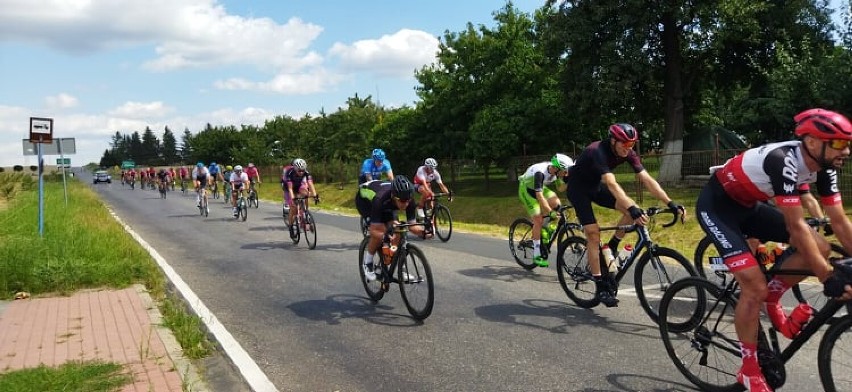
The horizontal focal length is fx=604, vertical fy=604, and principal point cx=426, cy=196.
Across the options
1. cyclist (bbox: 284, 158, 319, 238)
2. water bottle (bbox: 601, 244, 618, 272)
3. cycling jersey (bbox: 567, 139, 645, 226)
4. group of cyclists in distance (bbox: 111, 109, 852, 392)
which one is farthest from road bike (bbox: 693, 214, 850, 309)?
cyclist (bbox: 284, 158, 319, 238)

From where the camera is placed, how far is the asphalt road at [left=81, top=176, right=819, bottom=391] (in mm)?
4660

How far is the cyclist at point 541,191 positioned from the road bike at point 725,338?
11.4 ft

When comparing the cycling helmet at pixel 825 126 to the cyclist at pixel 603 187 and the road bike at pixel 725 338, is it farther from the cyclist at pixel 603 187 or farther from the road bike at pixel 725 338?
the cyclist at pixel 603 187

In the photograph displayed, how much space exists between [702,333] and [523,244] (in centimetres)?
465

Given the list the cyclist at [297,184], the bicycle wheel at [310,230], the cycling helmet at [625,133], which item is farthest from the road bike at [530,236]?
the cyclist at [297,184]

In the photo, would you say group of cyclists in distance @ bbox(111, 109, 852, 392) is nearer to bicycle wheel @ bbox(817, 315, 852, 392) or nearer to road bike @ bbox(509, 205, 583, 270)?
bicycle wheel @ bbox(817, 315, 852, 392)

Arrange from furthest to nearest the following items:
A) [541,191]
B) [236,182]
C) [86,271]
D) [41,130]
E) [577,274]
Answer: [236,182], [41,130], [541,191], [86,271], [577,274]

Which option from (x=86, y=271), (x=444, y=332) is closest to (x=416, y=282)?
(x=444, y=332)

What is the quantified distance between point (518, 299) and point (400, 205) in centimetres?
187

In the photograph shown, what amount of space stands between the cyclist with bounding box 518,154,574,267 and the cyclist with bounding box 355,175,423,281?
207 cm

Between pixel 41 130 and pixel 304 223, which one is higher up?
pixel 41 130

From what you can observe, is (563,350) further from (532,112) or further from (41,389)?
(532,112)

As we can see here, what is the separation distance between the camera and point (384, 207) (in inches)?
263

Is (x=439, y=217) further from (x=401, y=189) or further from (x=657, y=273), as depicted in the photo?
(x=657, y=273)
